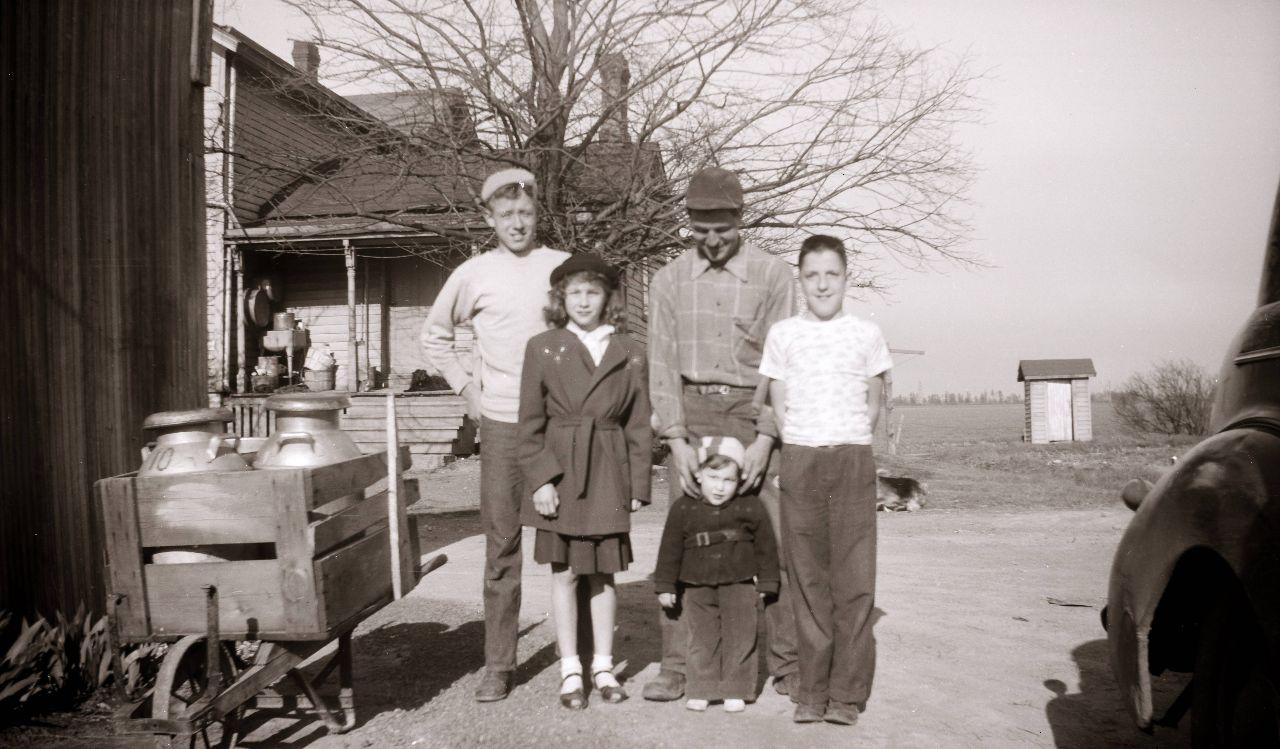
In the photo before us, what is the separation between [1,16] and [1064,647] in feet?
19.6

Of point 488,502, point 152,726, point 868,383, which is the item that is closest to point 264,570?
point 152,726

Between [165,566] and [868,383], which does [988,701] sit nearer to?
[868,383]

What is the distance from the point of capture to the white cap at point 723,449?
12.7 ft

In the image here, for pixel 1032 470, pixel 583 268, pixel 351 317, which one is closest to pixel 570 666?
pixel 583 268

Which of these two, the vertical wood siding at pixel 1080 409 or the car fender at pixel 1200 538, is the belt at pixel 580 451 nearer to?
the car fender at pixel 1200 538

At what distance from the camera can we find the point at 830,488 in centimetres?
375

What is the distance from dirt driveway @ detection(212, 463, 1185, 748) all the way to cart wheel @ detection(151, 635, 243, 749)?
1.12 ft

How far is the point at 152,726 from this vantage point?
2900 mm

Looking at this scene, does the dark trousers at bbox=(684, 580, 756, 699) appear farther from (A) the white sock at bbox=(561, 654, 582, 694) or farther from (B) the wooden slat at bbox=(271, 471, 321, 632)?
(B) the wooden slat at bbox=(271, 471, 321, 632)

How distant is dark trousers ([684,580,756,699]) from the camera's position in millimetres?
3910

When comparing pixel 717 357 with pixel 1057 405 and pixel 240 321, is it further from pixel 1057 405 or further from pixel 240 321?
pixel 1057 405

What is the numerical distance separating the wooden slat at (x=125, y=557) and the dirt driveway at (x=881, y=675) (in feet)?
2.64

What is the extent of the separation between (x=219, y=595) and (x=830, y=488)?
7.33 ft

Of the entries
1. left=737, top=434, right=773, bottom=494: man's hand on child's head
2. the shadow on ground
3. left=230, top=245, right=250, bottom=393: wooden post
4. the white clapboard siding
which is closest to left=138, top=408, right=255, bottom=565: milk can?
left=737, top=434, right=773, bottom=494: man's hand on child's head
